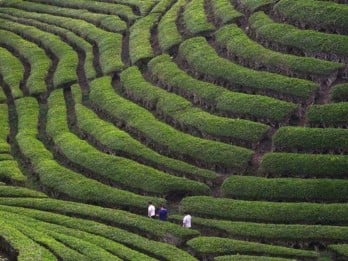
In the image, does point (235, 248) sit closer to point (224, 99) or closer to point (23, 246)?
point (23, 246)

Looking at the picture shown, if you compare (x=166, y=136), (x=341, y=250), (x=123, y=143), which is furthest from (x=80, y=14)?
(x=341, y=250)

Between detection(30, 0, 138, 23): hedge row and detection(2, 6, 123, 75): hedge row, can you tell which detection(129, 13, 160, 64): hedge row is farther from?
detection(30, 0, 138, 23): hedge row

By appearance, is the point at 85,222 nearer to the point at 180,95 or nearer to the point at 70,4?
the point at 180,95

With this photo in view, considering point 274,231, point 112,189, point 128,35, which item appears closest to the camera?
point 274,231

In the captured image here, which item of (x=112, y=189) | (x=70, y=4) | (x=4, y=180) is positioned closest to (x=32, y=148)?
(x=4, y=180)

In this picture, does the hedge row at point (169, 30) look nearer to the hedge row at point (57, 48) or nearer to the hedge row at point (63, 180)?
the hedge row at point (57, 48)

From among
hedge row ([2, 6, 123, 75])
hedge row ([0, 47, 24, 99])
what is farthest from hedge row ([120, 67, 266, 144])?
hedge row ([0, 47, 24, 99])
